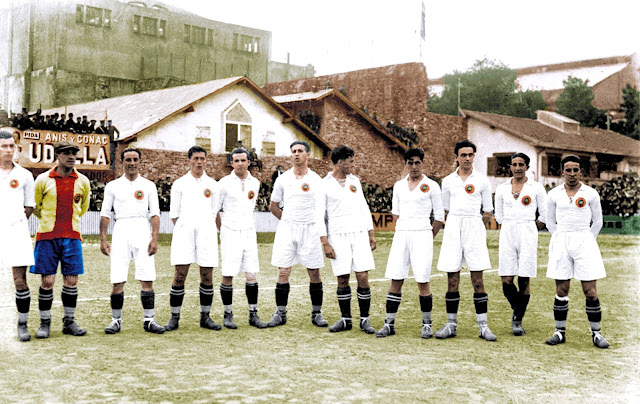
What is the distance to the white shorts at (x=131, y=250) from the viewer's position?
798 cm

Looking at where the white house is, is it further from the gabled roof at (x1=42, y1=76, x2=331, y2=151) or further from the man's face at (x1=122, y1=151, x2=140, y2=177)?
the man's face at (x1=122, y1=151, x2=140, y2=177)

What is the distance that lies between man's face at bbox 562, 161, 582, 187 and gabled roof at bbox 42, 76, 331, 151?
24315 mm

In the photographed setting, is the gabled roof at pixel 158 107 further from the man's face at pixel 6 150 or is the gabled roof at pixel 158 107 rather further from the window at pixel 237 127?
the man's face at pixel 6 150

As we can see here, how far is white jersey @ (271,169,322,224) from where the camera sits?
854 centimetres

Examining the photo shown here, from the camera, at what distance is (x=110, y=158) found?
2983 cm

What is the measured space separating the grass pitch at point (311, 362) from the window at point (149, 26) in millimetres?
39264

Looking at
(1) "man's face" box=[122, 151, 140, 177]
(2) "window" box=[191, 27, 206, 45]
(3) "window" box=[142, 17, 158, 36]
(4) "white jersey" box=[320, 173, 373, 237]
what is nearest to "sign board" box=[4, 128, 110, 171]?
(3) "window" box=[142, 17, 158, 36]

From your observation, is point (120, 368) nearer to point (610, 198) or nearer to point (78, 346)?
point (78, 346)

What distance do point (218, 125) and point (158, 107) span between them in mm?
2706

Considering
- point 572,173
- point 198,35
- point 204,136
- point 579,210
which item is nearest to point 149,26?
point 198,35

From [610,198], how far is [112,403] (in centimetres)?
3574

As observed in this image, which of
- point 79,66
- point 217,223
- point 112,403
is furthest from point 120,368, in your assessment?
point 79,66

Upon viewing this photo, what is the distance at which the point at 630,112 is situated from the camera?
1925 inches

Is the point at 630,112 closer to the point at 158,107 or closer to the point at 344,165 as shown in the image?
the point at 158,107
